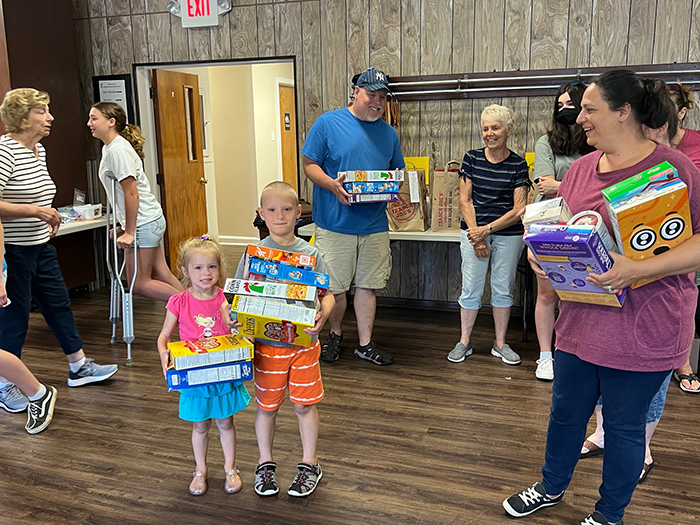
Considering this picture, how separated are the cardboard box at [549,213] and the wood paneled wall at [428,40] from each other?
8.41 feet

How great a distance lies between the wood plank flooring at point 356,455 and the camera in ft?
6.97

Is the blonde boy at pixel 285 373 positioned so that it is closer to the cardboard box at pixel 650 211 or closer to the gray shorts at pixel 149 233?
the cardboard box at pixel 650 211

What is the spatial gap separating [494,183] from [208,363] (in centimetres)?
200

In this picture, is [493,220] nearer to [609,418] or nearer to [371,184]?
[371,184]

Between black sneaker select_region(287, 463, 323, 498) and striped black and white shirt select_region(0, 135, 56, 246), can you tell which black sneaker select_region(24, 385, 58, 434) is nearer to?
striped black and white shirt select_region(0, 135, 56, 246)

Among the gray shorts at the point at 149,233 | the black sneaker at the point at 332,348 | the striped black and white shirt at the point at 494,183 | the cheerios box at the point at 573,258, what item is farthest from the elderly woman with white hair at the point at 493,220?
the gray shorts at the point at 149,233

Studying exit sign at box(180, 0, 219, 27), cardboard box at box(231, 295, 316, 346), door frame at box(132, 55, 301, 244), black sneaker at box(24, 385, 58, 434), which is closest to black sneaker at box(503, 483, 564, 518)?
cardboard box at box(231, 295, 316, 346)

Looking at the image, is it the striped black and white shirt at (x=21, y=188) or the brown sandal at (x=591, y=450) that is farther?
the striped black and white shirt at (x=21, y=188)

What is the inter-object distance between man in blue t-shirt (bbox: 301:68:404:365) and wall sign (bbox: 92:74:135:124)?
8.20 feet

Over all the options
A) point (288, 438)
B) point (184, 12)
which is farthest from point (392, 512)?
point (184, 12)

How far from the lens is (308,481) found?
2223 millimetres

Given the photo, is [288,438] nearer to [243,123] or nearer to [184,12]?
[184,12]

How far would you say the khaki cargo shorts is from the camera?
339cm

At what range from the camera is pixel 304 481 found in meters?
2.22
